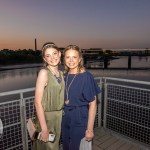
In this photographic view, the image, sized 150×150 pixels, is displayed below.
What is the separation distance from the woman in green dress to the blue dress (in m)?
0.12

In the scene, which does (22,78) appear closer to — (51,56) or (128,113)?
(128,113)

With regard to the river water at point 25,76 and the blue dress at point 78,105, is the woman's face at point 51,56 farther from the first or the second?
the river water at point 25,76

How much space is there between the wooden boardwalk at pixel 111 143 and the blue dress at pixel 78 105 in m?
2.20

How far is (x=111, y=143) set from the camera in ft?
15.4

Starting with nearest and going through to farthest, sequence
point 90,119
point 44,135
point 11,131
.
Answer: point 44,135 → point 90,119 → point 11,131

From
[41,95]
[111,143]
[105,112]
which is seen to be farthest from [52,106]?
[105,112]

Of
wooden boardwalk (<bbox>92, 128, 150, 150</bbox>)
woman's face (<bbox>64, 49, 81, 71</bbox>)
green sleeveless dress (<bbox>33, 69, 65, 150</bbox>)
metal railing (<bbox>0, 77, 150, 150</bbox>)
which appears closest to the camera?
green sleeveless dress (<bbox>33, 69, 65, 150</bbox>)

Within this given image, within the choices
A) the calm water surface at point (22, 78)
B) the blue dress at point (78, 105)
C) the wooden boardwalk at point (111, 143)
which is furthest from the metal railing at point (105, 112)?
the calm water surface at point (22, 78)

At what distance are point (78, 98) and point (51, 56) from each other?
0.68 m

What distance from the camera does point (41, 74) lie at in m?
2.27

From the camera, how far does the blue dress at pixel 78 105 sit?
95.7 inches

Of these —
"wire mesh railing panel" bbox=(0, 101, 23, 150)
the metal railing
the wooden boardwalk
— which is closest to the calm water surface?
"wire mesh railing panel" bbox=(0, 101, 23, 150)

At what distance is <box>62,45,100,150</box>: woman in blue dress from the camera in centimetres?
244

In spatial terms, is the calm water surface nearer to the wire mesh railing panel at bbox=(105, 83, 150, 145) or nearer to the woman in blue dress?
the wire mesh railing panel at bbox=(105, 83, 150, 145)
